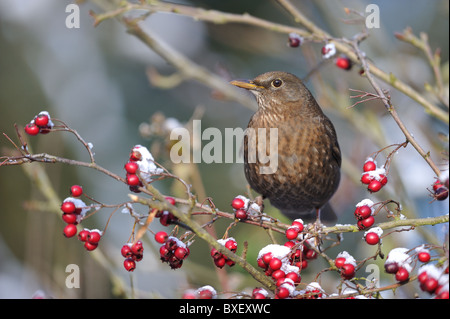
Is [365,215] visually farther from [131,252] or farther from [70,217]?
[70,217]

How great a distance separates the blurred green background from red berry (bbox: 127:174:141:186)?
1.30m

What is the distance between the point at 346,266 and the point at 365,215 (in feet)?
0.74

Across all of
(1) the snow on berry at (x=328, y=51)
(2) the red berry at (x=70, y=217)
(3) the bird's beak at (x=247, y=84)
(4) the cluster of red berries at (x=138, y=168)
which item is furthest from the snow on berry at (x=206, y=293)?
(3) the bird's beak at (x=247, y=84)

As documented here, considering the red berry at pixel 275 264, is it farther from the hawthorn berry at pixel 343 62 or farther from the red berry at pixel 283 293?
the hawthorn berry at pixel 343 62

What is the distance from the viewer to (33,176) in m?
3.16

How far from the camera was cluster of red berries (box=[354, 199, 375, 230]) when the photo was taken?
2.07m

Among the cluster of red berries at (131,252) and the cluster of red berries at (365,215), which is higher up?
the cluster of red berries at (365,215)

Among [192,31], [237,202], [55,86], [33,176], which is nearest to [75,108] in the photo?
[55,86]

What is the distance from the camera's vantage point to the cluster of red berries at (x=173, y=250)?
6.33ft

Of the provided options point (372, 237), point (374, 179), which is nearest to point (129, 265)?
point (372, 237)

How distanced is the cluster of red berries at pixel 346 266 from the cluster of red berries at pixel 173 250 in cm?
58

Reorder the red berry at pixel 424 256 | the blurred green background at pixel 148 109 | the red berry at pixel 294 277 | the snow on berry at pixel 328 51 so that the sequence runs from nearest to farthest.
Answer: the red berry at pixel 424 256
the red berry at pixel 294 277
the snow on berry at pixel 328 51
the blurred green background at pixel 148 109

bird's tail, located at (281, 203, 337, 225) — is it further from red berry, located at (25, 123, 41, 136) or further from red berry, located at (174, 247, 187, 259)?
red berry, located at (25, 123, 41, 136)
